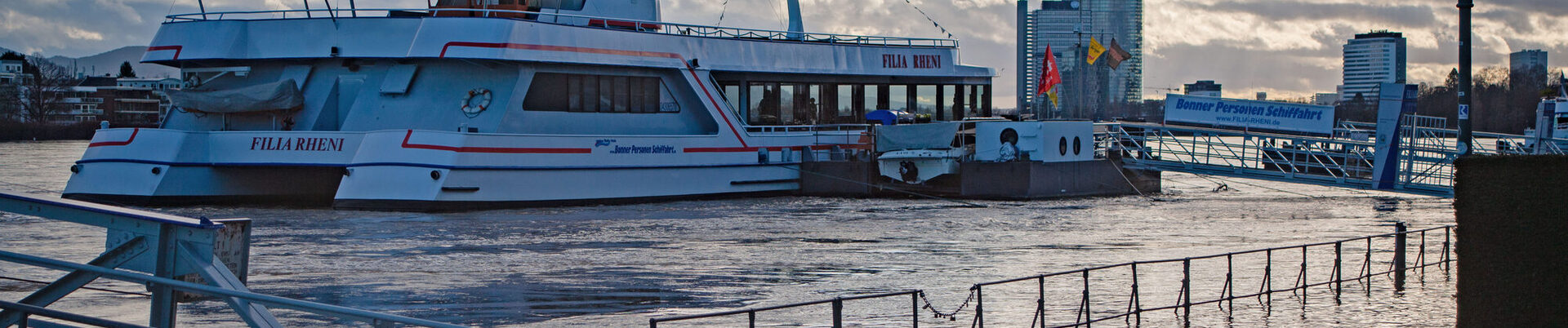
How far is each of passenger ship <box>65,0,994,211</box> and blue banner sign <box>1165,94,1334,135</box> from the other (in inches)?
336

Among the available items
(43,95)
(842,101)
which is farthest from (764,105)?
(43,95)

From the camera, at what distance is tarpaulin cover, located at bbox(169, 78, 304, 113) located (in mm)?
24734

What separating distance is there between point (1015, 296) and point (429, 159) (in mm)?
12193

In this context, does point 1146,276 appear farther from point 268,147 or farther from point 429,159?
point 268,147

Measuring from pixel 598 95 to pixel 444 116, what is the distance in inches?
122

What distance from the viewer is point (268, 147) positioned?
23.9 m

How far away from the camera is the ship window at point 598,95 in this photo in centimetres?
2594

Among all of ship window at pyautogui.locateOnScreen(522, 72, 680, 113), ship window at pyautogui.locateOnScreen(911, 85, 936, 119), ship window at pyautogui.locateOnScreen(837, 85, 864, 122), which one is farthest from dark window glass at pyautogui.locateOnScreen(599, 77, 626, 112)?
ship window at pyautogui.locateOnScreen(911, 85, 936, 119)

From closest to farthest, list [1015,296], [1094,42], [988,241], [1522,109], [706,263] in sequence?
[1015,296], [706,263], [988,241], [1094,42], [1522,109]

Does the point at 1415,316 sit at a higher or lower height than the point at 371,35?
lower

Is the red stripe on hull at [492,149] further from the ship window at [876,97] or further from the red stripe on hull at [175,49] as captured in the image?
the ship window at [876,97]

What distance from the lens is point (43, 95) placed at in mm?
108062

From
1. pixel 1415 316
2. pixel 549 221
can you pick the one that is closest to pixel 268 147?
pixel 549 221

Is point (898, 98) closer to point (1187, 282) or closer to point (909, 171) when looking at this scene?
point (909, 171)
